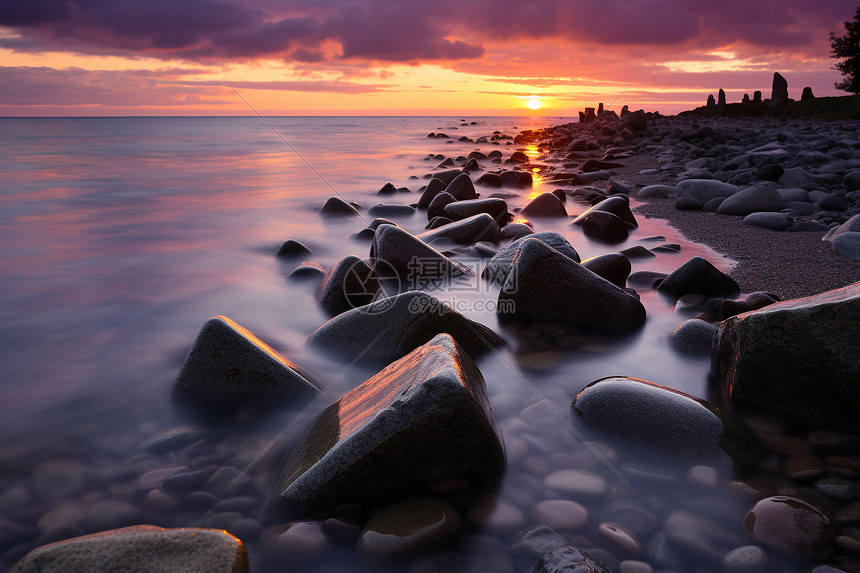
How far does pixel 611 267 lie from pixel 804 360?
1.90m

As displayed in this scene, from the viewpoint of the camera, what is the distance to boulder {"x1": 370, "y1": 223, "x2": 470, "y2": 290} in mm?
4316

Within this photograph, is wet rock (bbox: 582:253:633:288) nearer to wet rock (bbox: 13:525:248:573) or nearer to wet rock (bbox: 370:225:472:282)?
wet rock (bbox: 370:225:472:282)

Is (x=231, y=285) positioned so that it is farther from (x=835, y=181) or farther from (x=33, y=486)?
(x=835, y=181)

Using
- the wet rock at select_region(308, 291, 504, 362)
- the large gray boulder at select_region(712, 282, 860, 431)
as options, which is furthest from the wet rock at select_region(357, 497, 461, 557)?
the large gray boulder at select_region(712, 282, 860, 431)

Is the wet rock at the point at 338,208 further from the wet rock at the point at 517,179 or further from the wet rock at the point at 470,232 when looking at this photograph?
the wet rock at the point at 517,179

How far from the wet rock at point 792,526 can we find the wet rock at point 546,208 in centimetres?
575

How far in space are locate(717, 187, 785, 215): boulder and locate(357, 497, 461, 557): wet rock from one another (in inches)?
244

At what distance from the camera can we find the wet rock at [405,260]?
4.32m

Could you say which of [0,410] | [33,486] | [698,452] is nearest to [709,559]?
[698,452]

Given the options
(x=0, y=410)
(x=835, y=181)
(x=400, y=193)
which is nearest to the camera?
(x=0, y=410)

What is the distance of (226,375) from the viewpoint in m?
2.43

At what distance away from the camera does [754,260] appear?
4.48 m

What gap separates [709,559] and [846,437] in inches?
39.9

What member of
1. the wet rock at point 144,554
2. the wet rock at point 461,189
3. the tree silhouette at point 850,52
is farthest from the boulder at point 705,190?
the tree silhouette at point 850,52
